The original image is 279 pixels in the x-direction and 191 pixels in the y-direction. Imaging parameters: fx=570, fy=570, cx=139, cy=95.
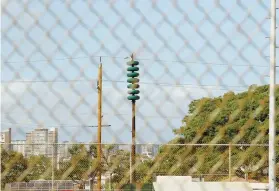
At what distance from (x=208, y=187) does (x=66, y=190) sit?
1686mm

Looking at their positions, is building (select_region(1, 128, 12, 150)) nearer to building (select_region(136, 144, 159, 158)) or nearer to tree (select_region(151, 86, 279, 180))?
building (select_region(136, 144, 159, 158))

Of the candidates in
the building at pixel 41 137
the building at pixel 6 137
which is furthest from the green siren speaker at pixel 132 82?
the building at pixel 6 137

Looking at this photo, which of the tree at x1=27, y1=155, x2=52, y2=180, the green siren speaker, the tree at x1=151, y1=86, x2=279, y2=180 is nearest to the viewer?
the green siren speaker

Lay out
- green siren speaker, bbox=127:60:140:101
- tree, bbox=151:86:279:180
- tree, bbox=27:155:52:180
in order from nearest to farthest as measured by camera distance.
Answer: green siren speaker, bbox=127:60:140:101 → tree, bbox=27:155:52:180 → tree, bbox=151:86:279:180

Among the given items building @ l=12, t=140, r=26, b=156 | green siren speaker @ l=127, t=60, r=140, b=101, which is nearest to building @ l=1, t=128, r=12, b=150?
building @ l=12, t=140, r=26, b=156

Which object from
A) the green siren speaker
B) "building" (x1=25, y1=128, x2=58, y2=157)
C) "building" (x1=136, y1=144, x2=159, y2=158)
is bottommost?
"building" (x1=136, y1=144, x2=159, y2=158)

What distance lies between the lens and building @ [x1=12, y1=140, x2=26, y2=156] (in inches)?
64.6

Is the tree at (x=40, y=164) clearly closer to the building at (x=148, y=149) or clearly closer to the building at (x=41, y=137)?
the building at (x=41, y=137)

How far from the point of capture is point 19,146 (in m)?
1.75

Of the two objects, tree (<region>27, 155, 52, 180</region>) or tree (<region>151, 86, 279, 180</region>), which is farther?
tree (<region>151, 86, 279, 180</region>)

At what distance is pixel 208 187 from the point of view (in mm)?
4789

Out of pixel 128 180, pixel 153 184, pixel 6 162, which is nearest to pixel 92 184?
pixel 128 180

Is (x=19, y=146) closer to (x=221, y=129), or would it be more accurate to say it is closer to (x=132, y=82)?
(x=132, y=82)

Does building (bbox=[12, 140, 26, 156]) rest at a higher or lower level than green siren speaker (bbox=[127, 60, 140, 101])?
lower
